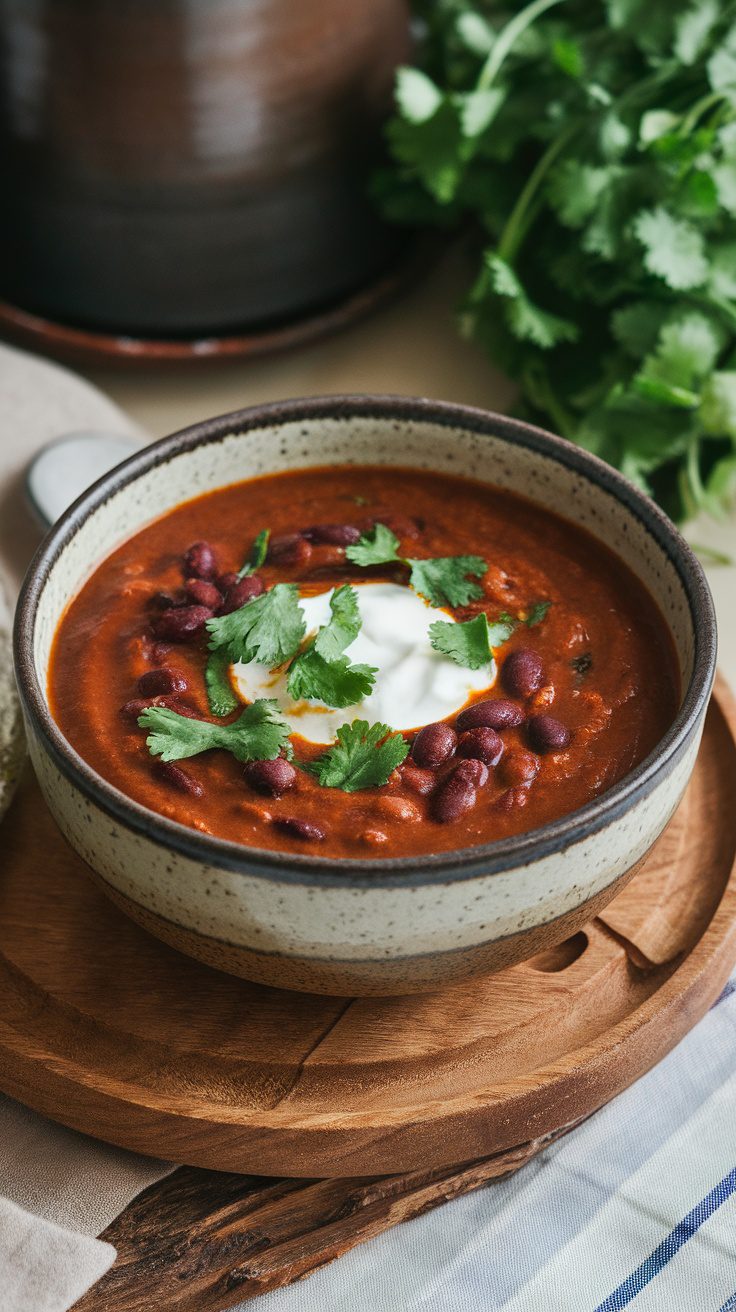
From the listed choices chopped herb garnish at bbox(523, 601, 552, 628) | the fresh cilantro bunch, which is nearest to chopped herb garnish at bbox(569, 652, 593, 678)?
chopped herb garnish at bbox(523, 601, 552, 628)

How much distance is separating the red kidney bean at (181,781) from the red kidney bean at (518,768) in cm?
47

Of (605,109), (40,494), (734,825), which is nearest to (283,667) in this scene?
(734,825)

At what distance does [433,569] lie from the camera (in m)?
2.59

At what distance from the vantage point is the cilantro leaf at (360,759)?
2205 mm

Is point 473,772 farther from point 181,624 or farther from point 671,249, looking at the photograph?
point 671,249

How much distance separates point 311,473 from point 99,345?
139 cm

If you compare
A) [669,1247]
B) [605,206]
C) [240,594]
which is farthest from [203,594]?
[605,206]

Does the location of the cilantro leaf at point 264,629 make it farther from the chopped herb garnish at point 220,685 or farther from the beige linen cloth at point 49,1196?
the beige linen cloth at point 49,1196

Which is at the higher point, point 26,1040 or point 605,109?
point 605,109

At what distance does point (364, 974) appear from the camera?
2.09 m

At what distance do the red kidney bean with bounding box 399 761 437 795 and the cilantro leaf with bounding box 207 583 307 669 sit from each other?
32 centimetres

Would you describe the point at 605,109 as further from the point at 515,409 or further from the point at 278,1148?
the point at 278,1148

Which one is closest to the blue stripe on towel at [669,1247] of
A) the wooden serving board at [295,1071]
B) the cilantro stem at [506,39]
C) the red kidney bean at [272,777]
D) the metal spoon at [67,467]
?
the wooden serving board at [295,1071]

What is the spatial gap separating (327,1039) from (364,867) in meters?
0.47
